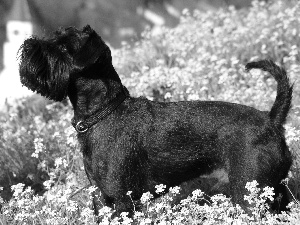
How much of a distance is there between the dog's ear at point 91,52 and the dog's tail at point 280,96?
106 cm

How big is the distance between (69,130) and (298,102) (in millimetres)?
2463

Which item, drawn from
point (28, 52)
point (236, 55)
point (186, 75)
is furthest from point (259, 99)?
point (28, 52)

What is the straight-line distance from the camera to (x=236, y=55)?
7.77 meters

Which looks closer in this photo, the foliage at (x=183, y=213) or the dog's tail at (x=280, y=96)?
the foliage at (x=183, y=213)

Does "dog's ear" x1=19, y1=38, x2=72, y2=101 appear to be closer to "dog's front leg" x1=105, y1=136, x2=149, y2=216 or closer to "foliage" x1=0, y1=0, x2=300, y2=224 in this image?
"dog's front leg" x1=105, y1=136, x2=149, y2=216

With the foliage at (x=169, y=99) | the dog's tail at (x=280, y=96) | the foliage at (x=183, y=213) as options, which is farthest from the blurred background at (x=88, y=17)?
the dog's tail at (x=280, y=96)

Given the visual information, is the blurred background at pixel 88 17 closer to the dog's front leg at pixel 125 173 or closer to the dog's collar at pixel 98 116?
the dog's collar at pixel 98 116

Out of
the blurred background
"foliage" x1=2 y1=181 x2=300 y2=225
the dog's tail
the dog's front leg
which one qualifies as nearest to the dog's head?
the dog's front leg

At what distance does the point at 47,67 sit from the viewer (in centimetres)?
404

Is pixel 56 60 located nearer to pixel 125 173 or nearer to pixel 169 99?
pixel 125 173

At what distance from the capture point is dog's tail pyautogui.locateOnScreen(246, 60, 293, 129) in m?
4.11

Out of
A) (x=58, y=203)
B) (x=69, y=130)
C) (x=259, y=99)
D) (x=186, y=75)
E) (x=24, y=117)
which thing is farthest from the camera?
(x=24, y=117)

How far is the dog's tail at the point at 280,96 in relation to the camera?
4113 millimetres

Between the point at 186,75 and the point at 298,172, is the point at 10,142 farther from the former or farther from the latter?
the point at 298,172
